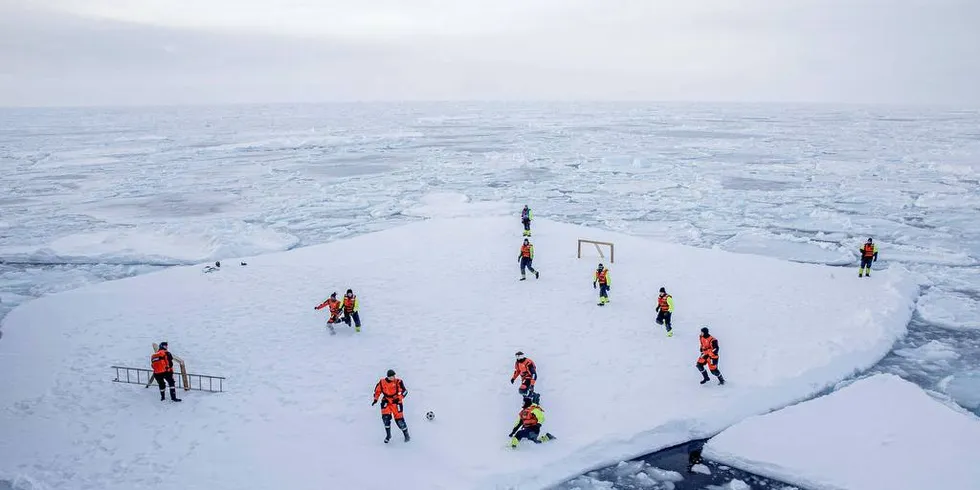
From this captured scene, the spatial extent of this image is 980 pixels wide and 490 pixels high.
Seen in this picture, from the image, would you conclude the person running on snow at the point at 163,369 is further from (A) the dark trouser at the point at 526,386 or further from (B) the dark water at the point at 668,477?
(B) the dark water at the point at 668,477

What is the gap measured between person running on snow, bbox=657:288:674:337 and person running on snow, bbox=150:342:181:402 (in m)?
9.73

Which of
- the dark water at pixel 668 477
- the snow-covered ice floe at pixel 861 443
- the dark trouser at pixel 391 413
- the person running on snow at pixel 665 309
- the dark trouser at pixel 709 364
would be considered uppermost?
the person running on snow at pixel 665 309

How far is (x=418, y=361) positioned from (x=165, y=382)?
4.65 m

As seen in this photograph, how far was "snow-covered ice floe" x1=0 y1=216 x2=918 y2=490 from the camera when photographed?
8.82 meters

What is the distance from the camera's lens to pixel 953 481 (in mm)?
8148

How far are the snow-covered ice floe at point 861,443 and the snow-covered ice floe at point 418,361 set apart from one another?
1.77 feet

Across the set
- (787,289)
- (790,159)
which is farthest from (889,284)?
(790,159)

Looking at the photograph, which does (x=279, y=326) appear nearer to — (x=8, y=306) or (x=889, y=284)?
(x=8, y=306)

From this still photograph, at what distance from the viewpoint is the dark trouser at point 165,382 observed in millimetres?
10227

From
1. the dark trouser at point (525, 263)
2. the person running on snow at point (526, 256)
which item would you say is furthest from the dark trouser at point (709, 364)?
the dark trouser at point (525, 263)

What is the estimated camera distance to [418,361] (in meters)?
11.9

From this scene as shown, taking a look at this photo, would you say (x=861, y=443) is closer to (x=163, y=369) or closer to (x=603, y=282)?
(x=603, y=282)

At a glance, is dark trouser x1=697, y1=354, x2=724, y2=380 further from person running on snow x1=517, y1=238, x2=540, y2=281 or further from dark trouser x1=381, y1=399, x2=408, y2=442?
person running on snow x1=517, y1=238, x2=540, y2=281

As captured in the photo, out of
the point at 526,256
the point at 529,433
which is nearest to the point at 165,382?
the point at 529,433
